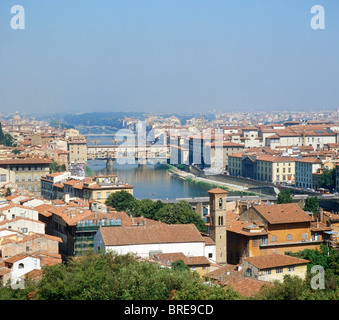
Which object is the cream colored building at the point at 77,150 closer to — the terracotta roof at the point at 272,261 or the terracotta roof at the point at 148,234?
the terracotta roof at the point at 148,234

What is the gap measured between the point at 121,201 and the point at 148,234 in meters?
4.63

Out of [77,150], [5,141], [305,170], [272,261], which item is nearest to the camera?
[272,261]

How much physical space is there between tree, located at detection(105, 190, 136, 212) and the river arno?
5517mm

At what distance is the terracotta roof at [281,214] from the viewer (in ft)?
29.7

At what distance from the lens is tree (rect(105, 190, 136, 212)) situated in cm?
1217

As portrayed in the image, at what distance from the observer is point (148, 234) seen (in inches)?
312

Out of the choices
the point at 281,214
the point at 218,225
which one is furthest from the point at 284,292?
the point at 281,214

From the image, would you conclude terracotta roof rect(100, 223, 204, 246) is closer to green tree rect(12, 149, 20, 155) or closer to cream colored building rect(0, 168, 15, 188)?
cream colored building rect(0, 168, 15, 188)

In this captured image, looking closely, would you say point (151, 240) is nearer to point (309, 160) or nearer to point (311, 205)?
point (311, 205)

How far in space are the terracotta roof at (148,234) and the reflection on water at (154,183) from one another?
10216mm

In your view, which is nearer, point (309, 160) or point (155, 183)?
point (309, 160)
